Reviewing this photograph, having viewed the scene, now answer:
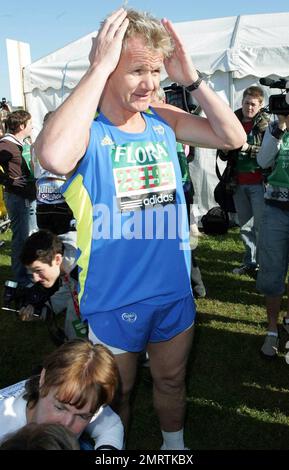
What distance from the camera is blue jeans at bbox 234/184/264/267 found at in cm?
528

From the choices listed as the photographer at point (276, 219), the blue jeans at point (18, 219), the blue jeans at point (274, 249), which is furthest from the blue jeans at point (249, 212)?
the blue jeans at point (18, 219)


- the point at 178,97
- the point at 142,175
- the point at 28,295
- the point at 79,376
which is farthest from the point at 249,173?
the point at 79,376

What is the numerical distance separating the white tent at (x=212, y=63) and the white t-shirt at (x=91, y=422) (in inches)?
230

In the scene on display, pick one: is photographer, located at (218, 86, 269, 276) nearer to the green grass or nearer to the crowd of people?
the green grass

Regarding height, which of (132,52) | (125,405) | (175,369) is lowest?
(125,405)

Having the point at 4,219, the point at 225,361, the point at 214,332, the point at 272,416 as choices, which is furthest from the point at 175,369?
the point at 4,219

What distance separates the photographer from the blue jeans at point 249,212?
17.3 ft

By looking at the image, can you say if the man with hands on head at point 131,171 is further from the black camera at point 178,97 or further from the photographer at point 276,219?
the black camera at point 178,97

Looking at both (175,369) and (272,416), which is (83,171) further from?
(272,416)

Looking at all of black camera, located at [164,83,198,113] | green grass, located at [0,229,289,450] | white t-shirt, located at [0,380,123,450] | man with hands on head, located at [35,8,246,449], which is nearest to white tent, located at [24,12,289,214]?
green grass, located at [0,229,289,450]

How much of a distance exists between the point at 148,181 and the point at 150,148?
0.13 meters

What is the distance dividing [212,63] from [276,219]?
4.32m

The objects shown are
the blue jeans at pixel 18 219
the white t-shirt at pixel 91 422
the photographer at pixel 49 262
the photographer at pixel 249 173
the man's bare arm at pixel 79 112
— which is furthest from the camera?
the blue jeans at pixel 18 219

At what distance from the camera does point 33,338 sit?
416 centimetres
